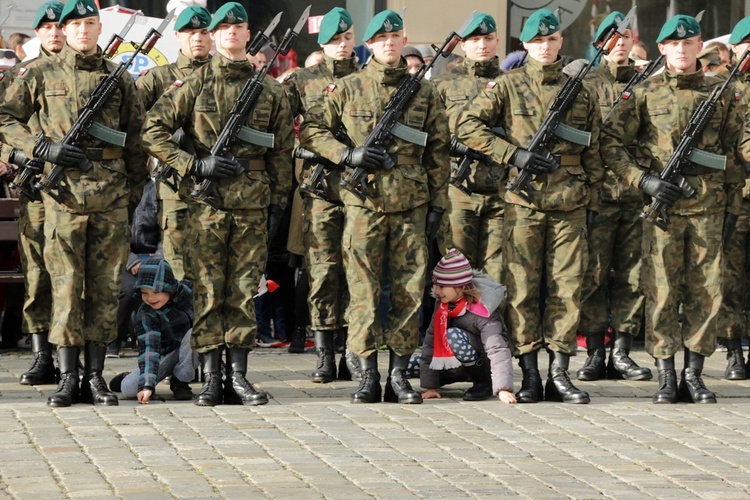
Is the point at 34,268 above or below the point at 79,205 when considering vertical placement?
below

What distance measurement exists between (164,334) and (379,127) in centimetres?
169

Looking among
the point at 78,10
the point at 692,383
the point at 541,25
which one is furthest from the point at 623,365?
the point at 78,10

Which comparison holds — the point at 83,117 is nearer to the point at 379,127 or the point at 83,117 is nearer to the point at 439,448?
the point at 379,127

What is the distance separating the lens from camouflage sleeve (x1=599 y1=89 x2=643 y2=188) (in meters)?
9.05

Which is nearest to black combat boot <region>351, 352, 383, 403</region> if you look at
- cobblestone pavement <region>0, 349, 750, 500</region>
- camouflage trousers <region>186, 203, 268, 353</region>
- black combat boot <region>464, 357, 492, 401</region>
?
cobblestone pavement <region>0, 349, 750, 500</region>

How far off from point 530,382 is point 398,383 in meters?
0.75

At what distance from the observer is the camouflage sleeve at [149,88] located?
32.2 feet

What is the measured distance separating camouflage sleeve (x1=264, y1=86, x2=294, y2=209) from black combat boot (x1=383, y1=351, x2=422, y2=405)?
1067 millimetres

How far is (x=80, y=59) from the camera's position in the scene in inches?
345

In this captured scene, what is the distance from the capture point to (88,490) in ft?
20.9

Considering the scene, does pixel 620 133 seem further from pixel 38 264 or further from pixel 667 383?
pixel 38 264

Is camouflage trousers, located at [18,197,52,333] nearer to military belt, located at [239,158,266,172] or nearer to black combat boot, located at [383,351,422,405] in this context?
military belt, located at [239,158,266,172]

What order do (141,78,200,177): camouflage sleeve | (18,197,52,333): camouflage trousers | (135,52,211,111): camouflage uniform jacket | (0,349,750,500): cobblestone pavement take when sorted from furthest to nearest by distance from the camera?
(135,52,211,111): camouflage uniform jacket < (18,197,52,333): camouflage trousers < (141,78,200,177): camouflage sleeve < (0,349,750,500): cobblestone pavement

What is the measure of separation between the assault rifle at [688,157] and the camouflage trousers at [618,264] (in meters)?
1.27
